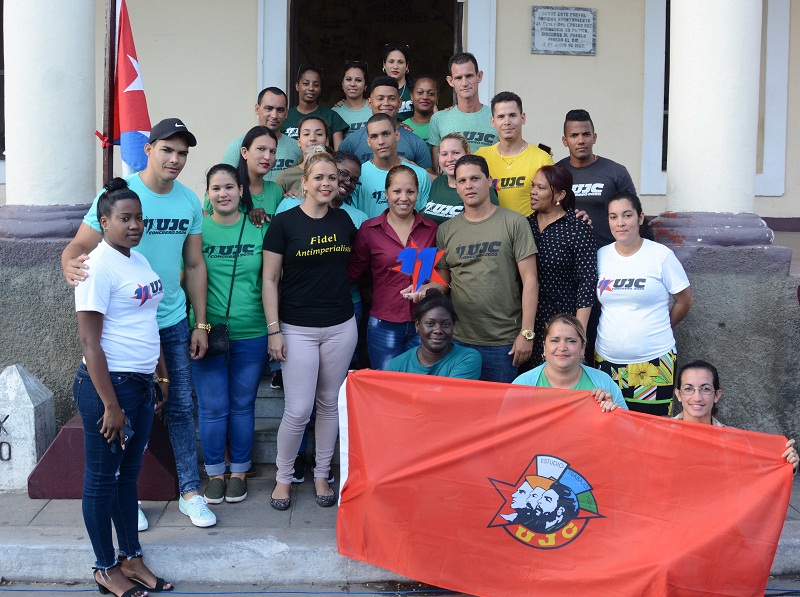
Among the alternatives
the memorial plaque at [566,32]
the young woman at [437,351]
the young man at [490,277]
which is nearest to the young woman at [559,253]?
the young man at [490,277]

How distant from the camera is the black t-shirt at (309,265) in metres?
4.99

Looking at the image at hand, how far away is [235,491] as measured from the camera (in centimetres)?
520

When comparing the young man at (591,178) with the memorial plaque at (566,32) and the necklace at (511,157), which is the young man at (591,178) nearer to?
the necklace at (511,157)

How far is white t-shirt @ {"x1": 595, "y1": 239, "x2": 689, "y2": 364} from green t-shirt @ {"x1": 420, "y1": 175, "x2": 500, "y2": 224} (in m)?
0.92

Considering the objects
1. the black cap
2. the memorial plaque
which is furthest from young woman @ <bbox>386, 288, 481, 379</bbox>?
the memorial plaque

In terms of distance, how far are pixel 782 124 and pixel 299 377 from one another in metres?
6.11

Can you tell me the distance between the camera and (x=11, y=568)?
457 cm

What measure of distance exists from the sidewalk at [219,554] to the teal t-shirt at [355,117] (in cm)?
302

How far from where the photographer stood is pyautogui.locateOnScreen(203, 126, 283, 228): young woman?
5219mm

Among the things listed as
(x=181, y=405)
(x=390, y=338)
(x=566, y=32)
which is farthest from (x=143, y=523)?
(x=566, y=32)

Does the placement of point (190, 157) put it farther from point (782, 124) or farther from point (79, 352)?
point (782, 124)

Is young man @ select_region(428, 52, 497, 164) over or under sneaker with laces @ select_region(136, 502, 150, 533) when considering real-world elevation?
over

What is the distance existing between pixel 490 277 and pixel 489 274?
0.06ft

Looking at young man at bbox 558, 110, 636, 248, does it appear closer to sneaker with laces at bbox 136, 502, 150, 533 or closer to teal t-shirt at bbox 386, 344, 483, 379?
teal t-shirt at bbox 386, 344, 483, 379
